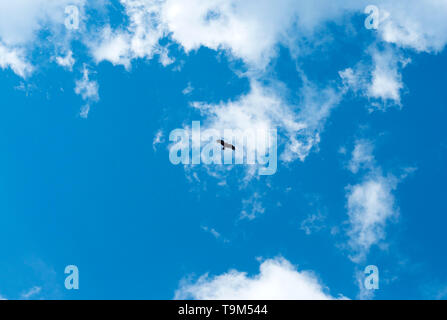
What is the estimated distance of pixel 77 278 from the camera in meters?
58.5
